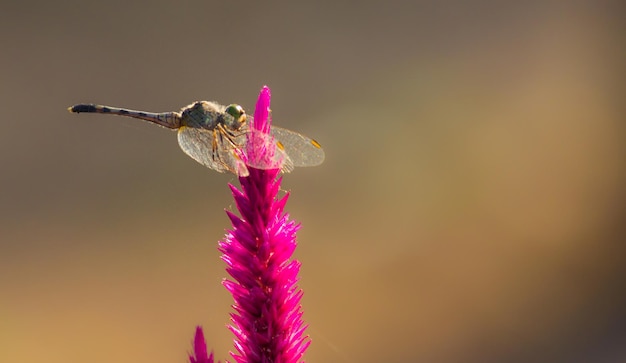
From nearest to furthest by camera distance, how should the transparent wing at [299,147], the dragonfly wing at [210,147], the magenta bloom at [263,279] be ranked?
the magenta bloom at [263,279]
the dragonfly wing at [210,147]
the transparent wing at [299,147]

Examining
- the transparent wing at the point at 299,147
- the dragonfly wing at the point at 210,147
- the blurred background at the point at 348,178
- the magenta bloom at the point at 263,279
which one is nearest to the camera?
the magenta bloom at the point at 263,279

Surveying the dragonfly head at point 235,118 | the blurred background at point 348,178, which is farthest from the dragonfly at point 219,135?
the blurred background at point 348,178

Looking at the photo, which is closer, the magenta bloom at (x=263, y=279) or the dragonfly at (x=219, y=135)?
the magenta bloom at (x=263, y=279)

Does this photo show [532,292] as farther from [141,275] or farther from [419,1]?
[419,1]

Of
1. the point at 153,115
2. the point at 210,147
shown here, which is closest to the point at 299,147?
the point at 210,147

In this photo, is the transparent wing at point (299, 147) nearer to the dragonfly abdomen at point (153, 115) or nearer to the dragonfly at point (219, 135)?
the dragonfly at point (219, 135)

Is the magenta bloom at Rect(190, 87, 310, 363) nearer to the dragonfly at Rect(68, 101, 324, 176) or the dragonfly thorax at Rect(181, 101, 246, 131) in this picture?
the dragonfly at Rect(68, 101, 324, 176)

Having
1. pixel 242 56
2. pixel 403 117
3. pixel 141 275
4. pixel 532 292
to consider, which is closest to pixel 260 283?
pixel 141 275

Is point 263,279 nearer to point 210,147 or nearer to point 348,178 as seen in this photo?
point 210,147
